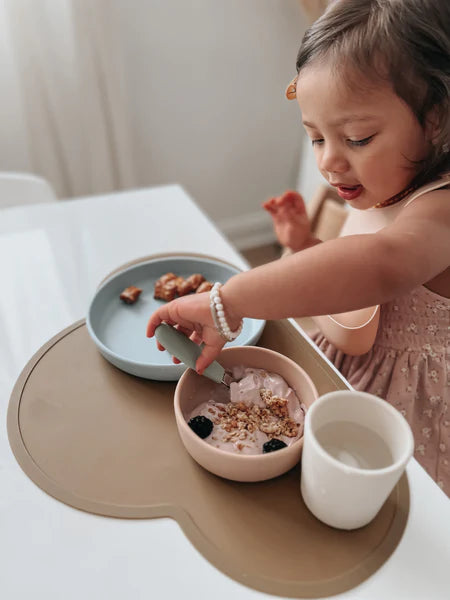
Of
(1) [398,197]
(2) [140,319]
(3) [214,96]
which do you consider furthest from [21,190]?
(3) [214,96]

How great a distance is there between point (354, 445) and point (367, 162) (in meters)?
0.34

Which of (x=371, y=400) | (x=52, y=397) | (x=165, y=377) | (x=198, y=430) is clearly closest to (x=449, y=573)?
(x=371, y=400)

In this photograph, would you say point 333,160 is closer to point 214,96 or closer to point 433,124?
point 433,124

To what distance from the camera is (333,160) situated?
0.61 m

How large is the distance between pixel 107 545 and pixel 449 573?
0.36 m

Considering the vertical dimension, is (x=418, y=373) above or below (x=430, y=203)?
below

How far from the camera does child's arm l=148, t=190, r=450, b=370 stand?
0.52 m

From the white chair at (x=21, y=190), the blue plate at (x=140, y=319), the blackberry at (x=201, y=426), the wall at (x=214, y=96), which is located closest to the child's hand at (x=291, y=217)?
the blue plate at (x=140, y=319)

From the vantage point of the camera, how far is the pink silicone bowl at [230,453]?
520 mm

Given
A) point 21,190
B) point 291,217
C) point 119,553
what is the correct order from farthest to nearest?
point 21,190
point 291,217
point 119,553

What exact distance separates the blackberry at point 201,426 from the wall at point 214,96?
1.59 m

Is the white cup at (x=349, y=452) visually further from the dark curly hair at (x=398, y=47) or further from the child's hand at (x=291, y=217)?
the child's hand at (x=291, y=217)

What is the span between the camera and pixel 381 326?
788 mm

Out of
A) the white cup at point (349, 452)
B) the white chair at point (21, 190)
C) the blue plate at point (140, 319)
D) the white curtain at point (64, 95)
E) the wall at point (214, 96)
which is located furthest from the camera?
the wall at point (214, 96)
